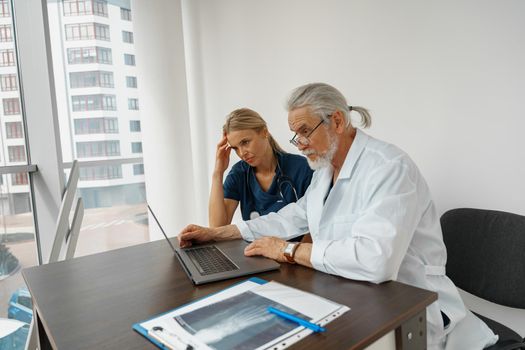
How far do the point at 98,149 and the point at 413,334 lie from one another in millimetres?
3659

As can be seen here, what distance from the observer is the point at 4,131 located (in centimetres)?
265

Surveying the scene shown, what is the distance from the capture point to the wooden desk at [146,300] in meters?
0.73

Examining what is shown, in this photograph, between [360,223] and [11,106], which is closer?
[360,223]

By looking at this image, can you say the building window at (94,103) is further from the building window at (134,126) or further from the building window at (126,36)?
the building window at (126,36)

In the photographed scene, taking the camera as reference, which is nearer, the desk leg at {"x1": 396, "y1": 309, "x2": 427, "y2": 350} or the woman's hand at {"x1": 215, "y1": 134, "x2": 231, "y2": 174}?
the desk leg at {"x1": 396, "y1": 309, "x2": 427, "y2": 350}

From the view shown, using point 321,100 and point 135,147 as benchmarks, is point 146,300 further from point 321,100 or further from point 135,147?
point 135,147

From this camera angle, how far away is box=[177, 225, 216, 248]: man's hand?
4.55 ft

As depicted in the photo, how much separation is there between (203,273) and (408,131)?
1207 mm

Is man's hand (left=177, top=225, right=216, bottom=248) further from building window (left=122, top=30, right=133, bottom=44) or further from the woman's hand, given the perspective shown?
building window (left=122, top=30, right=133, bottom=44)

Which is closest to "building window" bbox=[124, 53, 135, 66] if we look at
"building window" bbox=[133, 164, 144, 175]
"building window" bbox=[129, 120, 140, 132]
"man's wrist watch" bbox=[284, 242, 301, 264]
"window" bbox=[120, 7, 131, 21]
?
"window" bbox=[120, 7, 131, 21]

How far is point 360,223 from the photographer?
102 centimetres

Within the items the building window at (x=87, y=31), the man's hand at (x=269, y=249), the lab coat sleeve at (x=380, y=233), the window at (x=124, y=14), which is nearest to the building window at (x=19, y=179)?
the building window at (x=87, y=31)

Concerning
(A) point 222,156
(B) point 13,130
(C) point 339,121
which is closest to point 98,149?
(B) point 13,130

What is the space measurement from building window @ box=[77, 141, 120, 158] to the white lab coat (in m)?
3.01
